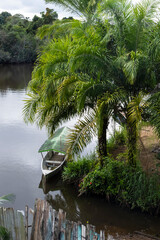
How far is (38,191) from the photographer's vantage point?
11.4m

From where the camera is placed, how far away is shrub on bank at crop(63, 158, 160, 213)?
893 cm

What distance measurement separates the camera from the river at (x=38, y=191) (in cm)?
888

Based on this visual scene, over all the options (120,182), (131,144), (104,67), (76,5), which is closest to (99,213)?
(120,182)

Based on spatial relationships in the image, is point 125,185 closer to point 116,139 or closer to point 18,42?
point 116,139

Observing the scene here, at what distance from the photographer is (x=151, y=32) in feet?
28.0

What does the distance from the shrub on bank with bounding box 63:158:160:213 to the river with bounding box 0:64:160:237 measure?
387mm

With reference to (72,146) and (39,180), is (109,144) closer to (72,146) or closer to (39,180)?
(39,180)

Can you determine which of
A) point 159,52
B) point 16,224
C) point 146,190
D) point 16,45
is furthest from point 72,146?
point 16,45

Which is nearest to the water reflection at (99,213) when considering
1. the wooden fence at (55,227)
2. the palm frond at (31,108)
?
the wooden fence at (55,227)

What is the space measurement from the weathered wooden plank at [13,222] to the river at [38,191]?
2957 mm

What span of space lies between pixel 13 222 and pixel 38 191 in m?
4.79

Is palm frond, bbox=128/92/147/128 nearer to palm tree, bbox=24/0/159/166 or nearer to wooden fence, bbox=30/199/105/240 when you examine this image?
palm tree, bbox=24/0/159/166

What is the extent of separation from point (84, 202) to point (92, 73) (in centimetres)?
470

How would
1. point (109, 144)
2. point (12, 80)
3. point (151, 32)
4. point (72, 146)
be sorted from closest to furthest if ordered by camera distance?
point (72, 146) < point (151, 32) < point (109, 144) < point (12, 80)
